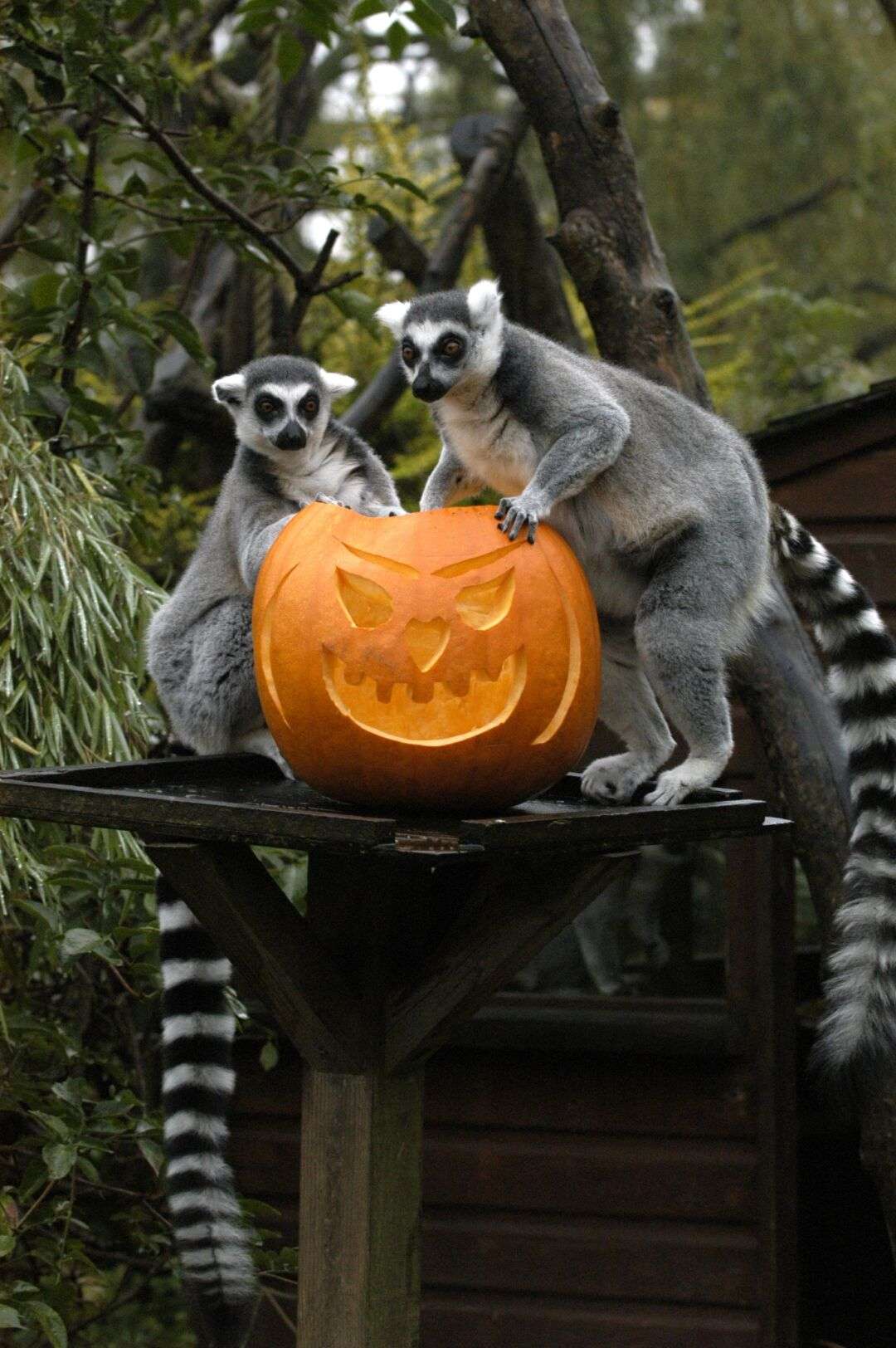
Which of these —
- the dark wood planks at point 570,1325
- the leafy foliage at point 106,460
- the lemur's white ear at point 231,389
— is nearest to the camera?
the lemur's white ear at point 231,389

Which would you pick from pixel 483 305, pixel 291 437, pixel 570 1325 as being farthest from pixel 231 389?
pixel 570 1325

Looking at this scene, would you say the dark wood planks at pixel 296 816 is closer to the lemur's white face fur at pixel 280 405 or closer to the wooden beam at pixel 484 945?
the wooden beam at pixel 484 945

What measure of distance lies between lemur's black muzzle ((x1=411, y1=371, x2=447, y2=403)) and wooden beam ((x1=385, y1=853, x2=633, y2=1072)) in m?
0.86

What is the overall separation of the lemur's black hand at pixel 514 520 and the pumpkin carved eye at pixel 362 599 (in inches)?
9.0

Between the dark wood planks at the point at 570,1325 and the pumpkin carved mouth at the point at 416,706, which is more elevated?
the pumpkin carved mouth at the point at 416,706

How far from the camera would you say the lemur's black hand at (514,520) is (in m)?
2.41

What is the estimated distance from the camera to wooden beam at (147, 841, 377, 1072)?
2449mm

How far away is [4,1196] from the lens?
11.4 feet

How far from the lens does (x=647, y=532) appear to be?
112 inches

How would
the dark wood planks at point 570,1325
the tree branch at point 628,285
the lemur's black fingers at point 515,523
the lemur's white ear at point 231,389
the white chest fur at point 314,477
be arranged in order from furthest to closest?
the dark wood planks at point 570,1325
the tree branch at point 628,285
the lemur's white ear at point 231,389
the white chest fur at point 314,477
the lemur's black fingers at point 515,523

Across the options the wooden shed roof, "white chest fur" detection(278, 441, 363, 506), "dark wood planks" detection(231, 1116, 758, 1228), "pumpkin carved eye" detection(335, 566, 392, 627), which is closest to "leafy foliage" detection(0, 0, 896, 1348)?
"dark wood planks" detection(231, 1116, 758, 1228)

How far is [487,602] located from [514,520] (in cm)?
15

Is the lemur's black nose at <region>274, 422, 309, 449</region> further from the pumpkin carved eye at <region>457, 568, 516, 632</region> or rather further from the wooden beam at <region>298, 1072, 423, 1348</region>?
the wooden beam at <region>298, 1072, 423, 1348</region>

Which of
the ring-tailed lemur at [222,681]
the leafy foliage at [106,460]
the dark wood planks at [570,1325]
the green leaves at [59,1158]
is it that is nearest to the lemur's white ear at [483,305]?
the ring-tailed lemur at [222,681]
